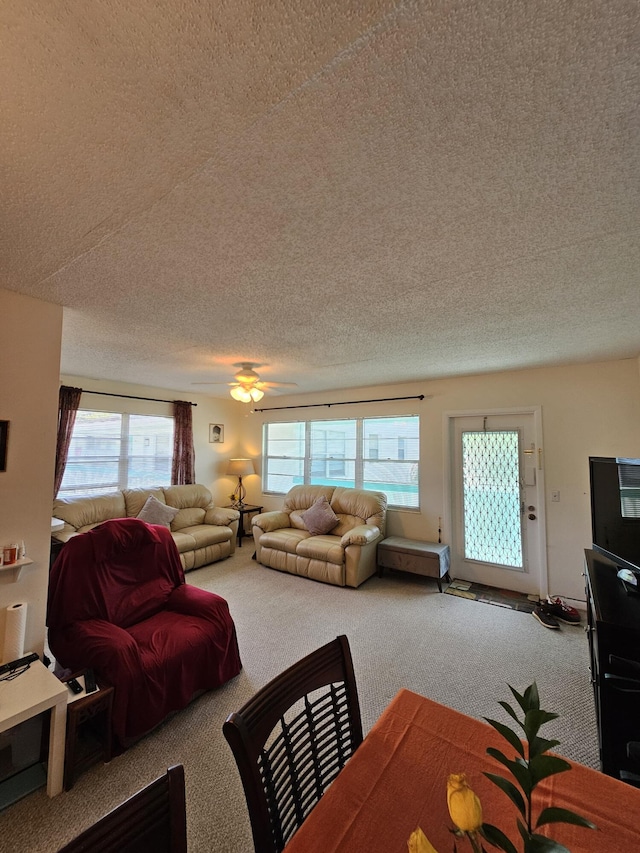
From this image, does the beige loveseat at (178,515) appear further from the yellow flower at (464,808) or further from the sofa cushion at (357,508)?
the yellow flower at (464,808)

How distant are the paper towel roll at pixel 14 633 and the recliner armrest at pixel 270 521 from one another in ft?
10.5

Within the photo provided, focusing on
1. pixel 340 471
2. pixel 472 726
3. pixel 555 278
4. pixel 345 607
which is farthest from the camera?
pixel 340 471

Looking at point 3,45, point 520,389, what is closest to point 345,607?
point 520,389

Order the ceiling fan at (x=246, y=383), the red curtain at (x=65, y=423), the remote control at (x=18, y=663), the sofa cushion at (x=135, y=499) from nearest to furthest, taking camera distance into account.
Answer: the remote control at (x=18, y=663) < the ceiling fan at (x=246, y=383) < the red curtain at (x=65, y=423) < the sofa cushion at (x=135, y=499)

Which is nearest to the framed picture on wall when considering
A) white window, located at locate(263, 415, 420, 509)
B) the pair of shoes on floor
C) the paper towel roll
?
the paper towel roll

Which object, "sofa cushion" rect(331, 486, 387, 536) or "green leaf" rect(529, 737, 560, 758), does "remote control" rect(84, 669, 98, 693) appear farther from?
"sofa cushion" rect(331, 486, 387, 536)

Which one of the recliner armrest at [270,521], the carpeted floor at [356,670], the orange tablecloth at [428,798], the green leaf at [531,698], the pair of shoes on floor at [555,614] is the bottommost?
the carpeted floor at [356,670]

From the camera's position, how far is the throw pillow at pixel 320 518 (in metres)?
4.79

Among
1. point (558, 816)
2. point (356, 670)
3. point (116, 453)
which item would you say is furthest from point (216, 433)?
point (558, 816)

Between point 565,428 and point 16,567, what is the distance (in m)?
4.78

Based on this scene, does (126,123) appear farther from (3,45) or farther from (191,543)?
(191,543)

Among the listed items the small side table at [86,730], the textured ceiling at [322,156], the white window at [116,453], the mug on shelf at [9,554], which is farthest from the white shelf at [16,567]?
the white window at [116,453]

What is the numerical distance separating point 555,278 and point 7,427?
124 inches

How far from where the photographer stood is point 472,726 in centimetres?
115
